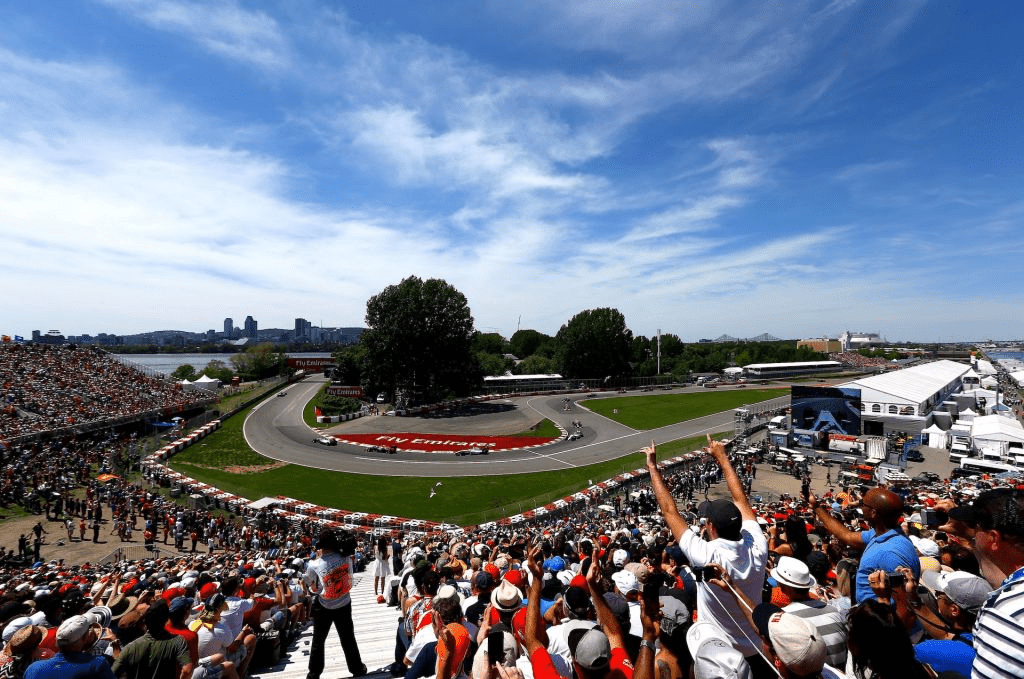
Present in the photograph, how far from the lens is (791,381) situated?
86750mm

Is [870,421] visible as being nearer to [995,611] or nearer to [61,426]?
[995,611]

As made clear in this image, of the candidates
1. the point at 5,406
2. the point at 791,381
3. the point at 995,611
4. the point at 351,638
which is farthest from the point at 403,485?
the point at 791,381

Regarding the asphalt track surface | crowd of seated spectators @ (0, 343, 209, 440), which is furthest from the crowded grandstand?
crowd of seated spectators @ (0, 343, 209, 440)

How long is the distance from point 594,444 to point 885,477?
1987 cm

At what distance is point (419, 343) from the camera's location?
6109 centimetres

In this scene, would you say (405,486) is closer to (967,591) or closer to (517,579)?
(517,579)

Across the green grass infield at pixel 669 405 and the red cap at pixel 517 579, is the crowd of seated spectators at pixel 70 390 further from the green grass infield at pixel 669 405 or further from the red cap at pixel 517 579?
the green grass infield at pixel 669 405

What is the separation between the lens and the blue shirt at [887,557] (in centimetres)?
408

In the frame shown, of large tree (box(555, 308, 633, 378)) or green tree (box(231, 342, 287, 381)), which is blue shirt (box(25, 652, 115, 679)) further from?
green tree (box(231, 342, 287, 381))

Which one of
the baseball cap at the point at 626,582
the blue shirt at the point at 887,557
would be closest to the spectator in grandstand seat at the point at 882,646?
the blue shirt at the point at 887,557

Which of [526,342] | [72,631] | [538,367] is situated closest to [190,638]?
[72,631]

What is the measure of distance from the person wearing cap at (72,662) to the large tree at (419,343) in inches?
2203

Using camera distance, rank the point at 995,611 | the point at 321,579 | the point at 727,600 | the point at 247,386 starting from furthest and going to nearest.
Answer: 1. the point at 247,386
2. the point at 321,579
3. the point at 727,600
4. the point at 995,611

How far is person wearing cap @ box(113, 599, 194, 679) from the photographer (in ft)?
13.7
